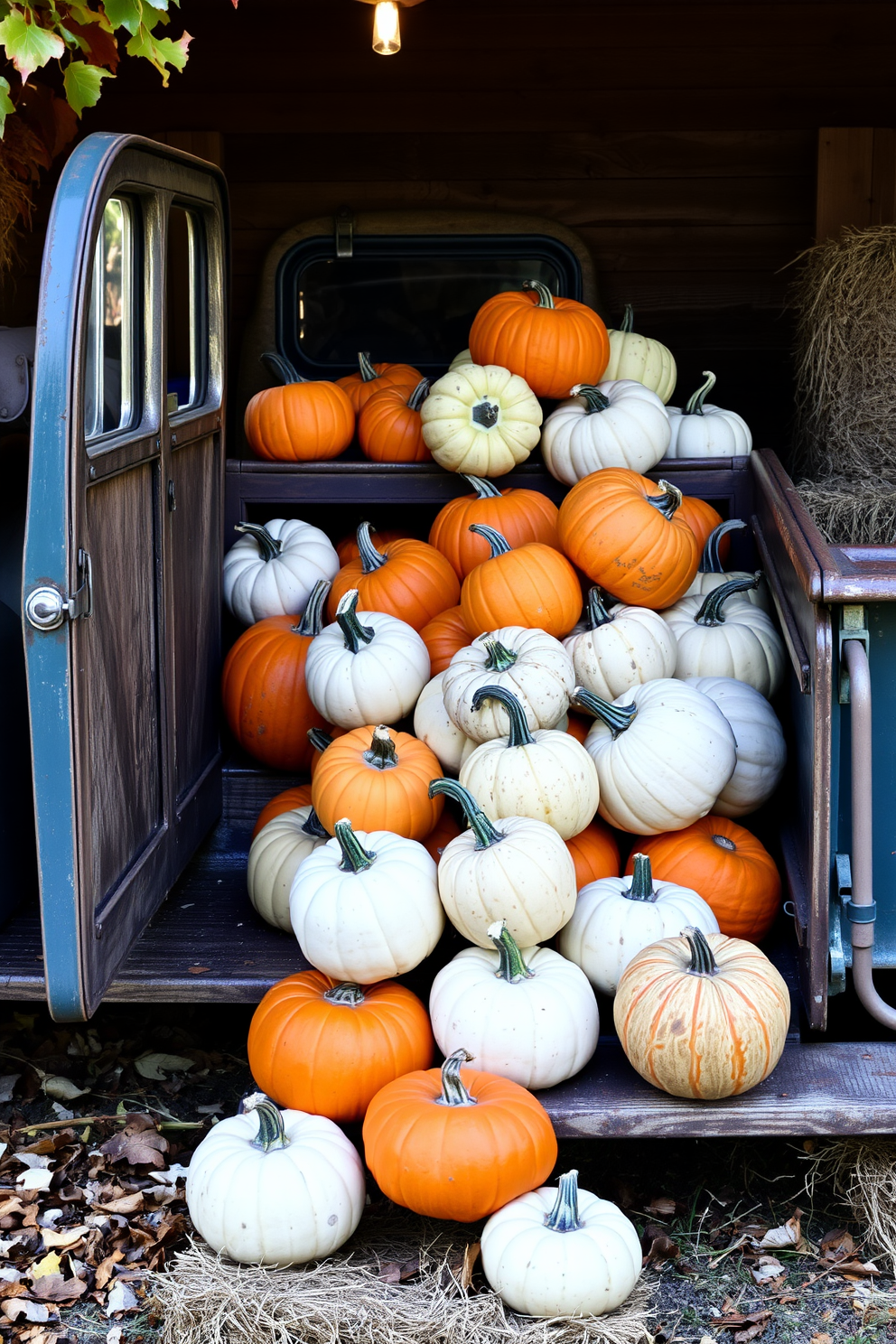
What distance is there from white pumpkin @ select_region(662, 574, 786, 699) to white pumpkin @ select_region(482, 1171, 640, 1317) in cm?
147

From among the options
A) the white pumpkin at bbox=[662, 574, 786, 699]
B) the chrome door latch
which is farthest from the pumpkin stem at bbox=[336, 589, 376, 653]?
the chrome door latch

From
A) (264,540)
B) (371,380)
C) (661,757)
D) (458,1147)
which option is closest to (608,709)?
(661,757)

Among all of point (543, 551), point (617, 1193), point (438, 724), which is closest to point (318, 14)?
point (543, 551)

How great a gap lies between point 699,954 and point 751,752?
2.43ft

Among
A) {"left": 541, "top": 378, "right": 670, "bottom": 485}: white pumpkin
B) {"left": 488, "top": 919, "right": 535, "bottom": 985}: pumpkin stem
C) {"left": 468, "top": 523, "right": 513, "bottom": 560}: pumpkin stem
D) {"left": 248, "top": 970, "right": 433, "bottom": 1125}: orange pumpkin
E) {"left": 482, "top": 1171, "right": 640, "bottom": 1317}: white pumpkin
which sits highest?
{"left": 541, "top": 378, "right": 670, "bottom": 485}: white pumpkin

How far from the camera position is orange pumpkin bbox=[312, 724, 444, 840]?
9.29 feet

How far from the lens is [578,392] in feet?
11.9

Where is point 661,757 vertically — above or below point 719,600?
below

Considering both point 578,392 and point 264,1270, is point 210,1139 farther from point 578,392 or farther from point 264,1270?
point 578,392

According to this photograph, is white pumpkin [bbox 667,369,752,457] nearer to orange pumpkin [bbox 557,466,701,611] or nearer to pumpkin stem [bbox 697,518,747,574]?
pumpkin stem [bbox 697,518,747,574]

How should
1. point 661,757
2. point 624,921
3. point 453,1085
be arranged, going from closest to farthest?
point 453,1085
point 624,921
point 661,757

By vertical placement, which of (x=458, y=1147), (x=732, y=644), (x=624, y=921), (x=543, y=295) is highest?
(x=543, y=295)

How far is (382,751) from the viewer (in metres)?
2.88

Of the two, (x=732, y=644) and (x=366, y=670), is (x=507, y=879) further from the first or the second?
(x=732, y=644)
